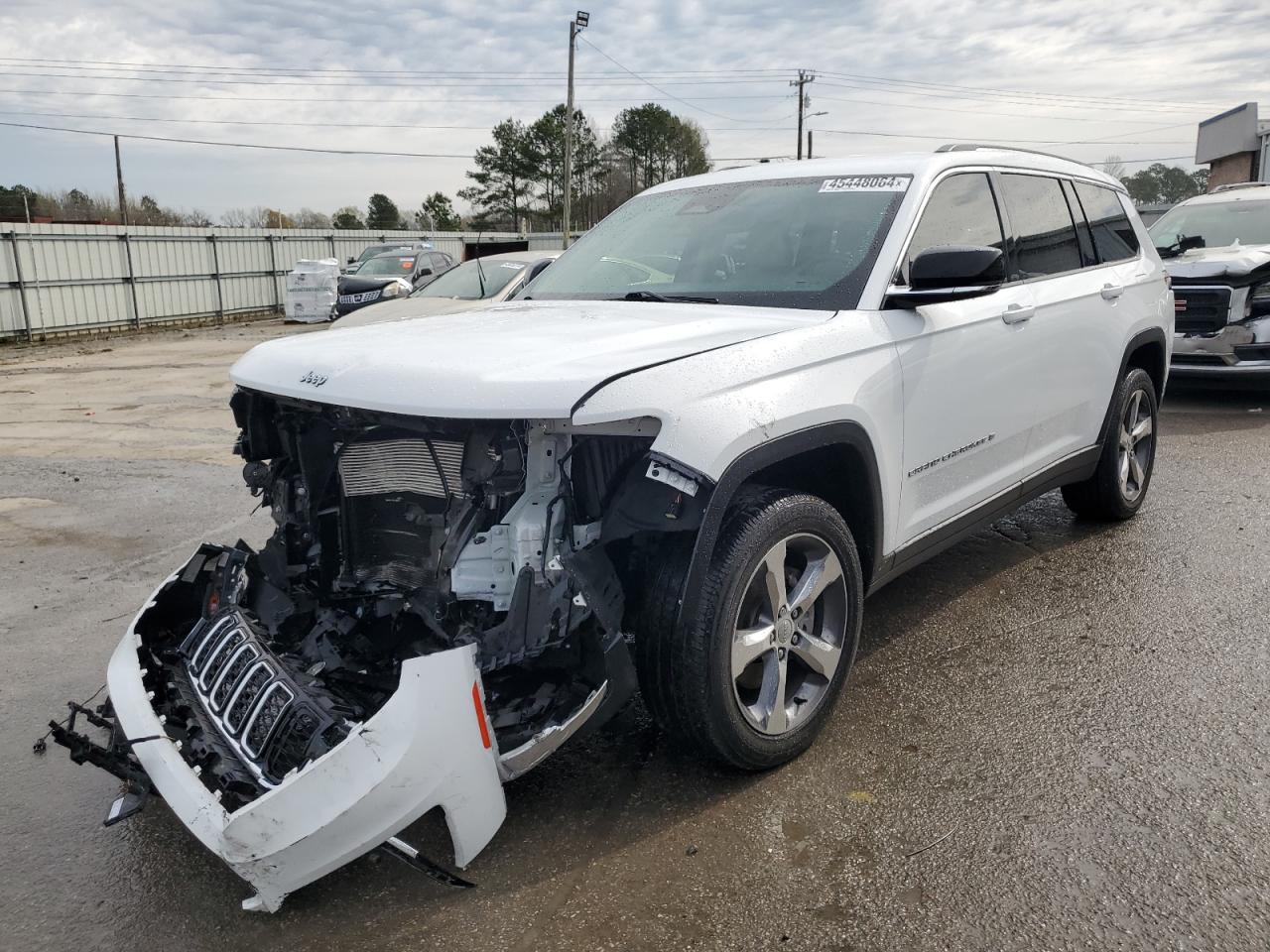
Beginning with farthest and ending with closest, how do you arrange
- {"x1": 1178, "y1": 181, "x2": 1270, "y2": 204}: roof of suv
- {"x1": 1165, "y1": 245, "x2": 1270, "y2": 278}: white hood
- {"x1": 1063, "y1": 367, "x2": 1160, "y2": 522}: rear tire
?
1. {"x1": 1178, "y1": 181, "x2": 1270, "y2": 204}: roof of suv
2. {"x1": 1165, "y1": 245, "x2": 1270, "y2": 278}: white hood
3. {"x1": 1063, "y1": 367, "x2": 1160, "y2": 522}: rear tire

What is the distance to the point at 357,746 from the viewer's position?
7.38ft

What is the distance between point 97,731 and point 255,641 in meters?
1.25

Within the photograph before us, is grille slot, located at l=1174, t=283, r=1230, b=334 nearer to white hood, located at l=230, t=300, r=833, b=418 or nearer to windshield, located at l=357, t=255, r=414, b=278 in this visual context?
white hood, located at l=230, t=300, r=833, b=418

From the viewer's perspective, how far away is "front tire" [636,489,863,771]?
2729 mm

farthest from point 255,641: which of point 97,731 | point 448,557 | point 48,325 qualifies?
point 48,325

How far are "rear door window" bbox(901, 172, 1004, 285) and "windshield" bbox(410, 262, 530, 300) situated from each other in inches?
257

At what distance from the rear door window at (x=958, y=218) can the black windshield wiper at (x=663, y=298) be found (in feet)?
2.32

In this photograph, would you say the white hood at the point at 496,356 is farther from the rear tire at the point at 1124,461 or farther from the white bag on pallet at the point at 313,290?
the white bag on pallet at the point at 313,290

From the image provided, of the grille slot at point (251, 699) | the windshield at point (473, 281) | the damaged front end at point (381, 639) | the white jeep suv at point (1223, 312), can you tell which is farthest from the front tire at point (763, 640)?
the white jeep suv at point (1223, 312)

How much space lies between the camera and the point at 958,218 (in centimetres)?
385

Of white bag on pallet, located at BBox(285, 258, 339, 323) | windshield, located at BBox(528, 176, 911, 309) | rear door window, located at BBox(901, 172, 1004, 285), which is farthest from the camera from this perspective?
white bag on pallet, located at BBox(285, 258, 339, 323)

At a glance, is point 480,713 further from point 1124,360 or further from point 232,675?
point 1124,360

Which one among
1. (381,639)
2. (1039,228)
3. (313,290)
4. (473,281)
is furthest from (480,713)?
(313,290)

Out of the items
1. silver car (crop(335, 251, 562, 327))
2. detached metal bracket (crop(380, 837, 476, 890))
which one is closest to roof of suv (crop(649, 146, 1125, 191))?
detached metal bracket (crop(380, 837, 476, 890))
